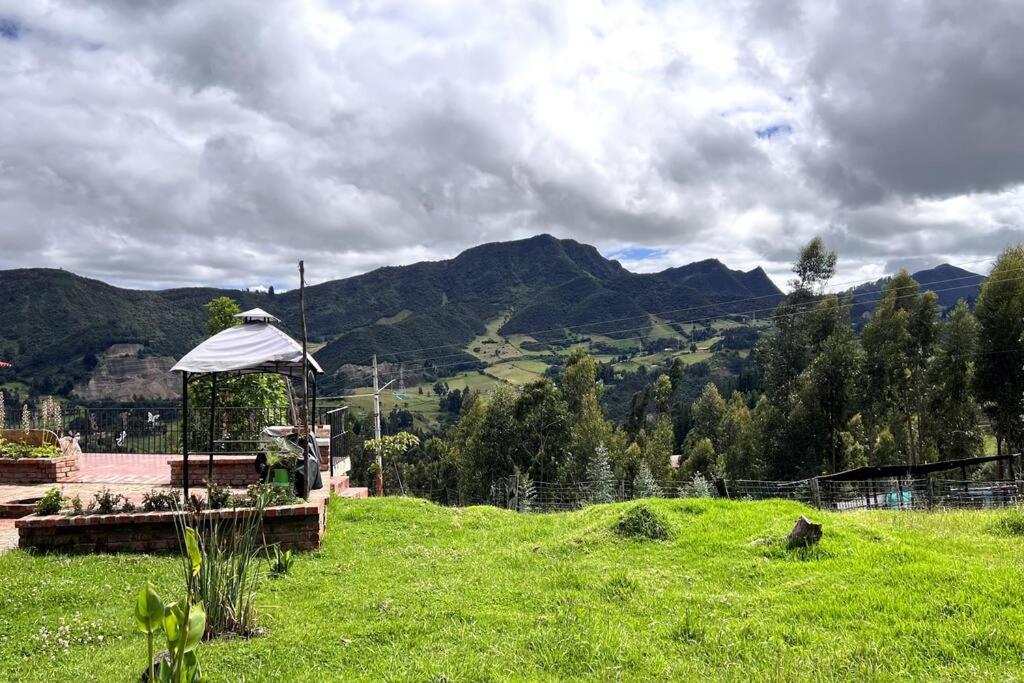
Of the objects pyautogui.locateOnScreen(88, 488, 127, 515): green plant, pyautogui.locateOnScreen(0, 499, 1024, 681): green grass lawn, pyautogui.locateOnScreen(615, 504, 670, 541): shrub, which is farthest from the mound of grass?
pyautogui.locateOnScreen(88, 488, 127, 515): green plant

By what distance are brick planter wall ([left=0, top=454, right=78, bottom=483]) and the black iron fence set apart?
2.05 m

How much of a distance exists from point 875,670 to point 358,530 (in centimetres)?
672

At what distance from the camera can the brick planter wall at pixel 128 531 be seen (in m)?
7.15

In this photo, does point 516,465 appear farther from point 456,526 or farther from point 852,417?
point 456,526

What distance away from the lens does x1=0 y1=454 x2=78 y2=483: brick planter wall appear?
1089 cm

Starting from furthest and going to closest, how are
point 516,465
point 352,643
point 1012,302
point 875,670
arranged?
1. point 516,465
2. point 1012,302
3. point 352,643
4. point 875,670

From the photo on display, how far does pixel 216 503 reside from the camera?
7707 millimetres

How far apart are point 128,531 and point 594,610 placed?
557 centimetres

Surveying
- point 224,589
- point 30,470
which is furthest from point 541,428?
point 224,589

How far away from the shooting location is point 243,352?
352 inches

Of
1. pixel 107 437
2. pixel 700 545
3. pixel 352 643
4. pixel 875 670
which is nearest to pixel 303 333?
pixel 352 643

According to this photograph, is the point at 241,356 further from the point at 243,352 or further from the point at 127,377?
the point at 127,377

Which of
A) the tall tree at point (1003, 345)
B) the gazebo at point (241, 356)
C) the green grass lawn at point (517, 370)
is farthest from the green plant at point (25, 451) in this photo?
the green grass lawn at point (517, 370)

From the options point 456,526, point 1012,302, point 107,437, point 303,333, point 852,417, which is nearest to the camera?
point 303,333
